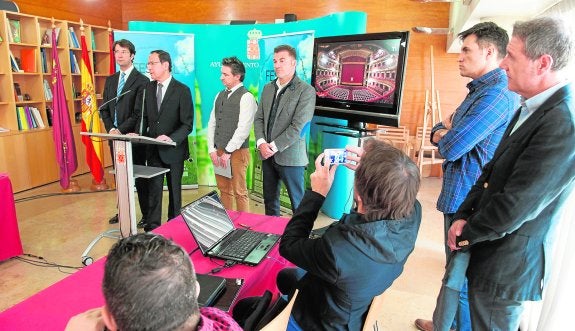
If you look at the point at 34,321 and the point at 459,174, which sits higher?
the point at 459,174

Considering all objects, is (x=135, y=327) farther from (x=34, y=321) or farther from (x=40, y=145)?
(x=40, y=145)

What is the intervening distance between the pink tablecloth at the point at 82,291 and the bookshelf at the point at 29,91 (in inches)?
166

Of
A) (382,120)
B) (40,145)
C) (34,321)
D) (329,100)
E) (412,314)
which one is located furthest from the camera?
(40,145)

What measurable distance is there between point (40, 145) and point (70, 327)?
5180 mm

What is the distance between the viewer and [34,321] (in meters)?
1.22

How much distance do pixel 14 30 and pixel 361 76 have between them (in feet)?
15.1

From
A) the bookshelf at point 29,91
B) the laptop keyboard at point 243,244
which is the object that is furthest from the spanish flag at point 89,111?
the laptop keyboard at point 243,244

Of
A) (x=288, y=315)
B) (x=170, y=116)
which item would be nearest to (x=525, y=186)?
(x=288, y=315)

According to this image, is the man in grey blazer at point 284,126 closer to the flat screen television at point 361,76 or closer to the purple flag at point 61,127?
the flat screen television at point 361,76

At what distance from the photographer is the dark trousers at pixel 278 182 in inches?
127

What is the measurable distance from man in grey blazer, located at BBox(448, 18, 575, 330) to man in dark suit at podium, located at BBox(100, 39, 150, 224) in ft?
9.76

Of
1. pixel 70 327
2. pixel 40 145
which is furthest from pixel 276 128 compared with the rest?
pixel 40 145

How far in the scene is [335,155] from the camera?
1.68m

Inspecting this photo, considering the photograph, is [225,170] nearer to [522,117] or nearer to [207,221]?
[207,221]
